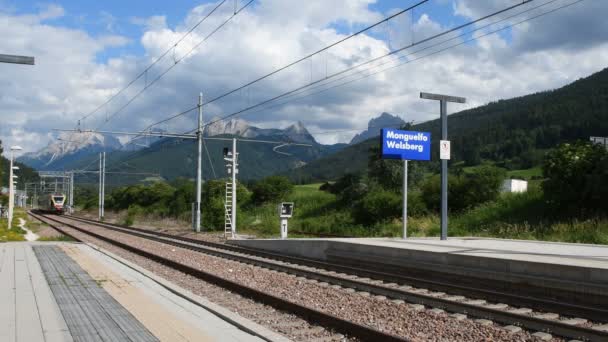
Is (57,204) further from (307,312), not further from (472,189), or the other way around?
(307,312)

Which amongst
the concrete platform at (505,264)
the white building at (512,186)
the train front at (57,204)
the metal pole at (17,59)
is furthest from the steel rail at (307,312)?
the train front at (57,204)

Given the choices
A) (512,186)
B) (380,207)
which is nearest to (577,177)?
(512,186)

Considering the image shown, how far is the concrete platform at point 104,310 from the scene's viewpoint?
300 inches

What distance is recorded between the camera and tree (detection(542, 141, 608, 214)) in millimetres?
22609

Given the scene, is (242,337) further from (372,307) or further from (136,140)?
(136,140)

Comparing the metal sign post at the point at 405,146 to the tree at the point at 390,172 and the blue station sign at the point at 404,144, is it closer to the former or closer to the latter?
the blue station sign at the point at 404,144

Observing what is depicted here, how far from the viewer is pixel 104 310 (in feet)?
30.3

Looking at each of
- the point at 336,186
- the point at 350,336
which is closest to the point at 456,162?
the point at 336,186

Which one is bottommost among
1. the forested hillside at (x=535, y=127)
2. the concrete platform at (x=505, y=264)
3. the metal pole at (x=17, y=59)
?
the concrete platform at (x=505, y=264)

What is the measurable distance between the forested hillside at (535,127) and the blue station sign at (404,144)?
4403 cm

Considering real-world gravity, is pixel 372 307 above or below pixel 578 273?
below

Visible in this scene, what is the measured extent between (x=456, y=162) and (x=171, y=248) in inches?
2724

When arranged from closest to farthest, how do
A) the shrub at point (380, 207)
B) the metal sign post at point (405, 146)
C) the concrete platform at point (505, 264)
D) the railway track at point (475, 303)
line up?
1. the railway track at point (475, 303)
2. the concrete platform at point (505, 264)
3. the metal sign post at point (405, 146)
4. the shrub at point (380, 207)

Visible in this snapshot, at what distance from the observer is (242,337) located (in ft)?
25.3
